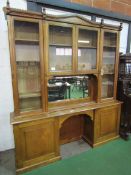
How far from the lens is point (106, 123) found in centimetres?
261

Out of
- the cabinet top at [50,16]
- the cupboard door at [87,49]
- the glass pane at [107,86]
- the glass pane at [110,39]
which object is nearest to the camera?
the cabinet top at [50,16]

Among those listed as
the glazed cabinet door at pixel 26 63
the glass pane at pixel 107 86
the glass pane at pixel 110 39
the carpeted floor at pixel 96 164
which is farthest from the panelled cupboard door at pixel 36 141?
the glass pane at pixel 110 39

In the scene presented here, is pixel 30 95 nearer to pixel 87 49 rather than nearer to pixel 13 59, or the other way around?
pixel 13 59

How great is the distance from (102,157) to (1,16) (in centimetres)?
277

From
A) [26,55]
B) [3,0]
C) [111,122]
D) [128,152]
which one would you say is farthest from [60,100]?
[3,0]

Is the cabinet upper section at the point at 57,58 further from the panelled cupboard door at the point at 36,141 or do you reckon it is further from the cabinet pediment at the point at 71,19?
the panelled cupboard door at the point at 36,141

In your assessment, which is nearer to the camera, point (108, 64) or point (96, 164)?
point (96, 164)

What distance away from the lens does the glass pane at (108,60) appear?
2.53 m

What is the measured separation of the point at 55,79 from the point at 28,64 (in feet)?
1.65

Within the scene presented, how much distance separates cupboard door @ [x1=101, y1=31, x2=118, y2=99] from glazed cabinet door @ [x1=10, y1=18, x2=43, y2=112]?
3.82ft

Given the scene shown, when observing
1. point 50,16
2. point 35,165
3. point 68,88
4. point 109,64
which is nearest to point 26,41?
point 50,16

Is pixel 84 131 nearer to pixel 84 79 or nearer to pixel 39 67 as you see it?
pixel 84 79

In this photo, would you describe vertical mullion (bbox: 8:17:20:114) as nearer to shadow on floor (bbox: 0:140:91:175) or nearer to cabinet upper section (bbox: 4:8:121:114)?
cabinet upper section (bbox: 4:8:121:114)

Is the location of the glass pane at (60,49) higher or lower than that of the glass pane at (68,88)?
higher
